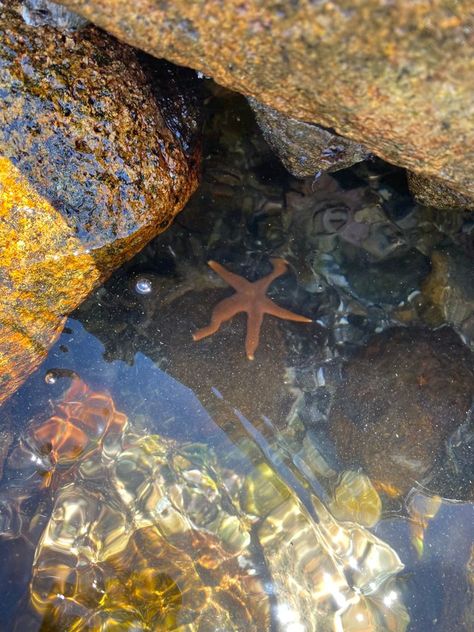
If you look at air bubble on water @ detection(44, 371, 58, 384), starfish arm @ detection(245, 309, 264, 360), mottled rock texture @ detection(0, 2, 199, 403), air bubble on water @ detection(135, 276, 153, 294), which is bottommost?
Answer: starfish arm @ detection(245, 309, 264, 360)

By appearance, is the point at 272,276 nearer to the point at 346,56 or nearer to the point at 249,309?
the point at 249,309

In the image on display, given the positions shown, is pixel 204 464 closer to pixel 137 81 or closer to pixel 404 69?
pixel 137 81

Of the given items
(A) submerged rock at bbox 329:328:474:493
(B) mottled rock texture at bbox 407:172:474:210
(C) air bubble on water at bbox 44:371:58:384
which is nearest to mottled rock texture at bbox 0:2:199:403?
(C) air bubble on water at bbox 44:371:58:384

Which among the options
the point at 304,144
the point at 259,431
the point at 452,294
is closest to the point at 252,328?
the point at 259,431

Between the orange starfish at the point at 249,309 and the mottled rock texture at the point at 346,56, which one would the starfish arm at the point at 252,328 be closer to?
the orange starfish at the point at 249,309

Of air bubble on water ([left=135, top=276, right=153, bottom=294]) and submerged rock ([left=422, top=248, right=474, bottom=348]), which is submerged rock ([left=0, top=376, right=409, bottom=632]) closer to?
air bubble on water ([left=135, top=276, right=153, bottom=294])

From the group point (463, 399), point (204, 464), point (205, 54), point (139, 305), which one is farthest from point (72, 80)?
point (463, 399)

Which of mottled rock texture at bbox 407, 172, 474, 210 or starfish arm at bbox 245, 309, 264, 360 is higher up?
mottled rock texture at bbox 407, 172, 474, 210
